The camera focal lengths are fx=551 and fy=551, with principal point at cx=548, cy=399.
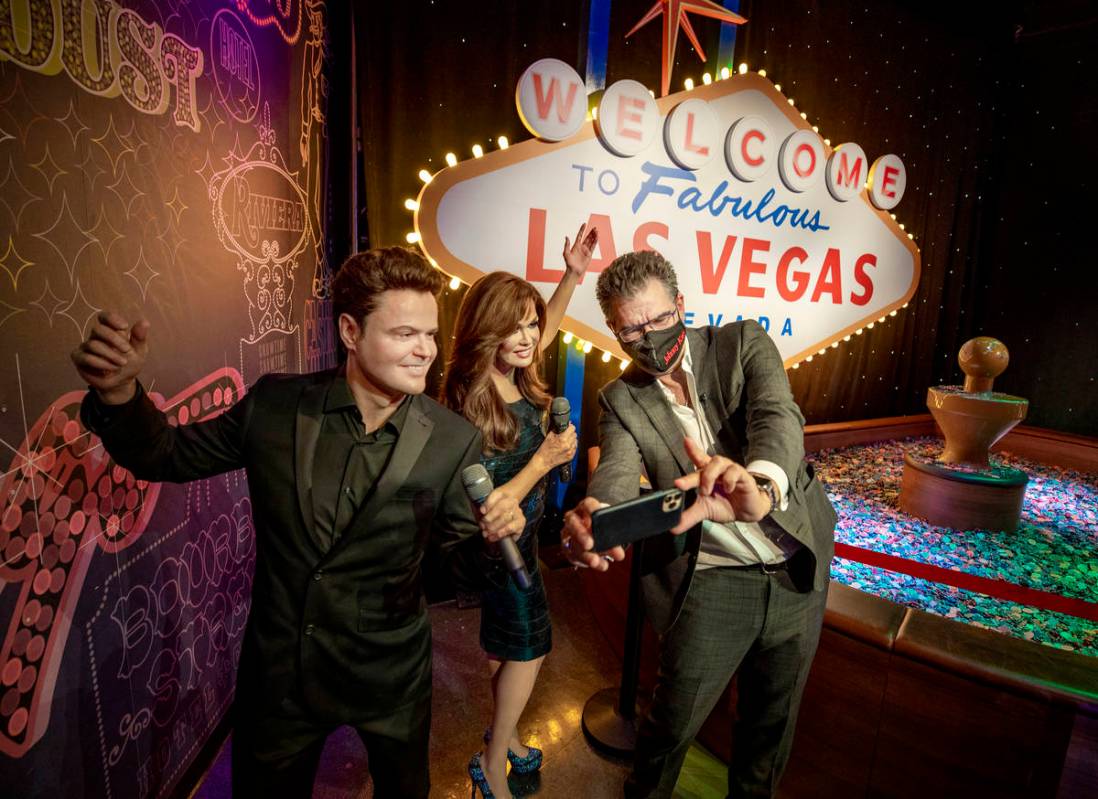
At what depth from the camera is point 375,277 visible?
1300mm

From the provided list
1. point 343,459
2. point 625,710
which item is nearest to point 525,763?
point 625,710

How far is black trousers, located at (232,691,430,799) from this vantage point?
4.20 feet

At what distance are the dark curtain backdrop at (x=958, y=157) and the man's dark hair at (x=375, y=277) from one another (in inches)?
111

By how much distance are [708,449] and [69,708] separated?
179 cm

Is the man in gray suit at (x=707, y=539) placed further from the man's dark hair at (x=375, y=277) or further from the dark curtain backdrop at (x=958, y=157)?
the dark curtain backdrop at (x=958, y=157)

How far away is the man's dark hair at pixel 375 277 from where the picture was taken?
1302 millimetres

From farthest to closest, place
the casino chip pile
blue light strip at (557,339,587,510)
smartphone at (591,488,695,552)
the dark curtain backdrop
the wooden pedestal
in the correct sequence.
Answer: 1. the dark curtain backdrop
2. blue light strip at (557,339,587,510)
3. the wooden pedestal
4. the casino chip pile
5. smartphone at (591,488,695,552)

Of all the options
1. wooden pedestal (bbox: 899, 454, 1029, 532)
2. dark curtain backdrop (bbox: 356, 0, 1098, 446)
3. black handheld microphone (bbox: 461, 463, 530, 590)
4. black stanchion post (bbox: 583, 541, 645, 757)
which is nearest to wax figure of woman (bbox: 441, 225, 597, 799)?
black stanchion post (bbox: 583, 541, 645, 757)

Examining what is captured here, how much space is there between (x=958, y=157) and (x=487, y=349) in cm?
667

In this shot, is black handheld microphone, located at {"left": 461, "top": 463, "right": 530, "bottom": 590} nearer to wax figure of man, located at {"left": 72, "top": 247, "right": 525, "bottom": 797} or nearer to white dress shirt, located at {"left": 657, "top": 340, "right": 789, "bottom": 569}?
wax figure of man, located at {"left": 72, "top": 247, "right": 525, "bottom": 797}

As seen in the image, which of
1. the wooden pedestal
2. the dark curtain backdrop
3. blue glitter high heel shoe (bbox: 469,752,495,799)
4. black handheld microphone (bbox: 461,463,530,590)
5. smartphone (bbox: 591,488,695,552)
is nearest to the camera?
smartphone (bbox: 591,488,695,552)

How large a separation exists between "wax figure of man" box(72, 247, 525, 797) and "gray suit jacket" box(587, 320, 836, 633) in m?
0.53

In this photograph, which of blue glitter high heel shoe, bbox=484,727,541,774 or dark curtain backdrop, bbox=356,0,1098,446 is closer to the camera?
blue glitter high heel shoe, bbox=484,727,541,774

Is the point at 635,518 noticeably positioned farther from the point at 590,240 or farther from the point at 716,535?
the point at 590,240
